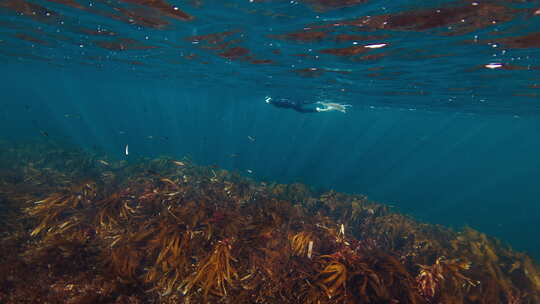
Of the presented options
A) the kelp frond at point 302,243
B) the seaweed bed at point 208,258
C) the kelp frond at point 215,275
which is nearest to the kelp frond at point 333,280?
the seaweed bed at point 208,258

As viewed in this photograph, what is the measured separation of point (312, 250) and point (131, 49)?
1915 cm

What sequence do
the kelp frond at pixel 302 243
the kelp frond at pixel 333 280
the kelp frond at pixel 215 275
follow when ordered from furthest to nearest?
the kelp frond at pixel 302 243 < the kelp frond at pixel 215 275 < the kelp frond at pixel 333 280

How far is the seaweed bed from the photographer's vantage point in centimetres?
482

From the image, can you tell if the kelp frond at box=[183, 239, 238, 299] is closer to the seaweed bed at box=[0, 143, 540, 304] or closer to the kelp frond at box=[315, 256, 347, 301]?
the seaweed bed at box=[0, 143, 540, 304]

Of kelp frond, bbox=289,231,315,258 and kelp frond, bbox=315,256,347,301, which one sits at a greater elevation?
kelp frond, bbox=315,256,347,301

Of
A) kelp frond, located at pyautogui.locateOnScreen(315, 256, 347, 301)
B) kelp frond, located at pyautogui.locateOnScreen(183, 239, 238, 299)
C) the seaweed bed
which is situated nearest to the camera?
the seaweed bed

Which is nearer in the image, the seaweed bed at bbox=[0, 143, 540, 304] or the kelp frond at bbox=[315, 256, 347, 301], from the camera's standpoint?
the seaweed bed at bbox=[0, 143, 540, 304]

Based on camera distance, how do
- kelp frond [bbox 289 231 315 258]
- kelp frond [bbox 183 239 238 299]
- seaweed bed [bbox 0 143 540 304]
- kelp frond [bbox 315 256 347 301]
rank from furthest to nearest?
kelp frond [bbox 289 231 315 258] < kelp frond [bbox 183 239 238 299] < kelp frond [bbox 315 256 347 301] < seaweed bed [bbox 0 143 540 304]

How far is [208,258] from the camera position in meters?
5.50

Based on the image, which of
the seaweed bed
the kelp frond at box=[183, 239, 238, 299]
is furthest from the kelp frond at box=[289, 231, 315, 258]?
the kelp frond at box=[183, 239, 238, 299]

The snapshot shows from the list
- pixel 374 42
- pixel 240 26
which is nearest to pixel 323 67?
pixel 374 42

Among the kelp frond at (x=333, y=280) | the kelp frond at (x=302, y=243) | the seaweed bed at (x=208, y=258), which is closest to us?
the seaweed bed at (x=208, y=258)

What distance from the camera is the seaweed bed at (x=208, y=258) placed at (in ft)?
15.8

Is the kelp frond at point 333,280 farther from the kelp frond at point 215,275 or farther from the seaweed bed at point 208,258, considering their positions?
the kelp frond at point 215,275
